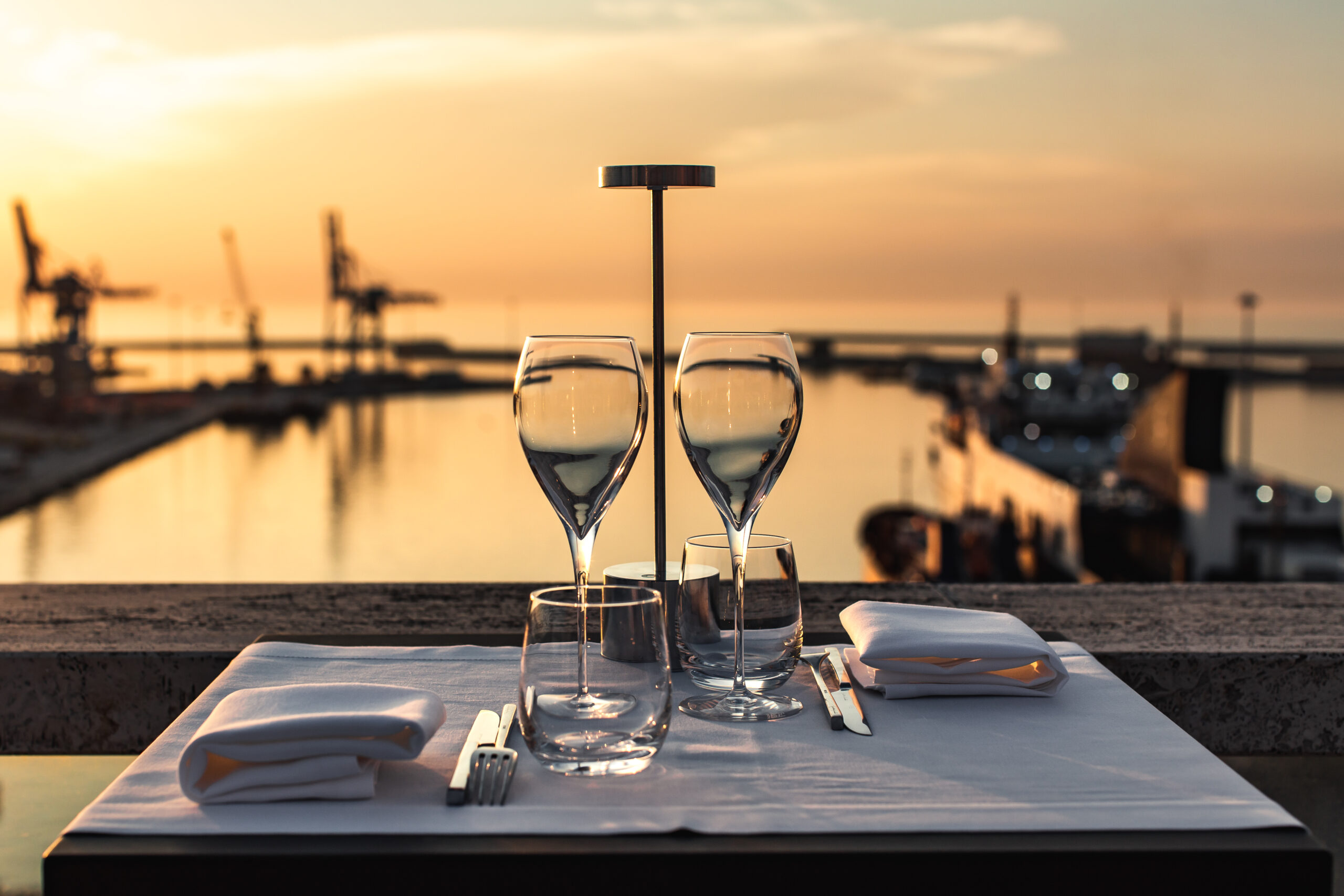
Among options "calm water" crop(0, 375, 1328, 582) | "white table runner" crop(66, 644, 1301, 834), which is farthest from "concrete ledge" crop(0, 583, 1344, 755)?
"calm water" crop(0, 375, 1328, 582)

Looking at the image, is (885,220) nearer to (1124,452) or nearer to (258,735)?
(1124,452)

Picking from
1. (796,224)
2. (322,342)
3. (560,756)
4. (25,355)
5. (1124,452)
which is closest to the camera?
(560,756)

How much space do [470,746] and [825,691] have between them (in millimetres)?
293

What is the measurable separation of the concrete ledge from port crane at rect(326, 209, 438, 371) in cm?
6043

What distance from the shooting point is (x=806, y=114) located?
128 feet

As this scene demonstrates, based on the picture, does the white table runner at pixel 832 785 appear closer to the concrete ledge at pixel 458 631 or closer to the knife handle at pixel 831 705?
the knife handle at pixel 831 705

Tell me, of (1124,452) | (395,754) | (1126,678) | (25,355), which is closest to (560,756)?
(395,754)

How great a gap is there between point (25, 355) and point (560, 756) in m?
64.1

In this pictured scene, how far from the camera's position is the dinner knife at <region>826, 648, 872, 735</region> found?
79 centimetres

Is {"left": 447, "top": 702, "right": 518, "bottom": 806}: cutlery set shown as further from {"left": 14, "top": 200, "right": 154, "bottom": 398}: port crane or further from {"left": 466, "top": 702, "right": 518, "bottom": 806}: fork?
{"left": 14, "top": 200, "right": 154, "bottom": 398}: port crane

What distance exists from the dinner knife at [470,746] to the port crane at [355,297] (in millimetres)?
61359

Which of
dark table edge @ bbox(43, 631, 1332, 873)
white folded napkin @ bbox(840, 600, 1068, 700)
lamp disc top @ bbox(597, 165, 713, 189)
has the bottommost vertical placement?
dark table edge @ bbox(43, 631, 1332, 873)

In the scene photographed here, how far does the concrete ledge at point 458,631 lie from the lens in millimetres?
1306

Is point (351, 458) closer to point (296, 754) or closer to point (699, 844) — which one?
point (296, 754)
